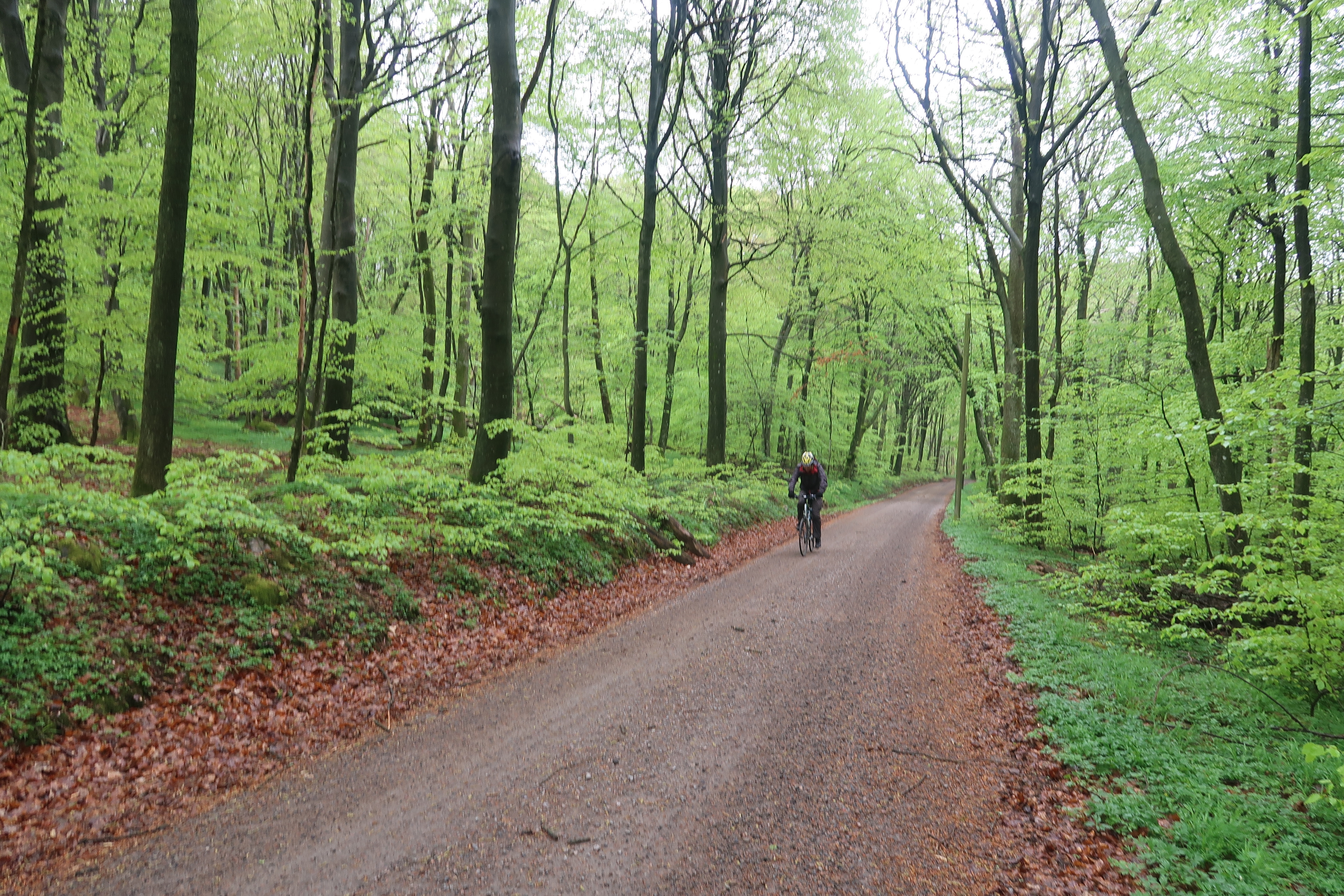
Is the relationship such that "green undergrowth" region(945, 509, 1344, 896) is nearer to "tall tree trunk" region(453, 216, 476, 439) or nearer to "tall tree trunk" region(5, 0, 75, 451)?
"tall tree trunk" region(5, 0, 75, 451)

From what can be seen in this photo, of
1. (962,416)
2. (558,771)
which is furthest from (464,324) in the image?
(962,416)

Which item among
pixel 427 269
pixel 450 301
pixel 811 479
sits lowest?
pixel 811 479

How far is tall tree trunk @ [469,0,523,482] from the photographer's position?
9.06 meters

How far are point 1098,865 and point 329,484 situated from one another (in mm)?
7591

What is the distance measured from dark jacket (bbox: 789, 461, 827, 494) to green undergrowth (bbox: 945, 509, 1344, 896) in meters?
5.71

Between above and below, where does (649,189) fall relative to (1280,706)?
above

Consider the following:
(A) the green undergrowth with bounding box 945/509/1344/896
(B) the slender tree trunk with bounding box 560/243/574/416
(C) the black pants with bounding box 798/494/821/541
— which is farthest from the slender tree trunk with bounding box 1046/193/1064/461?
(B) the slender tree trunk with bounding box 560/243/574/416

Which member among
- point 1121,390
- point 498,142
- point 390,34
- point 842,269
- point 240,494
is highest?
point 390,34

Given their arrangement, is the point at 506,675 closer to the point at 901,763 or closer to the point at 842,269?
the point at 901,763

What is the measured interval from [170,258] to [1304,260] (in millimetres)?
13423

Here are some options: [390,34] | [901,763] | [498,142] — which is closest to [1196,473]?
→ [901,763]

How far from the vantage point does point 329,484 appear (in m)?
7.11

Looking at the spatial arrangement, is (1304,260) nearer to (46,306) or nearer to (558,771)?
(558,771)

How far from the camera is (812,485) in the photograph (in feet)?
40.9
